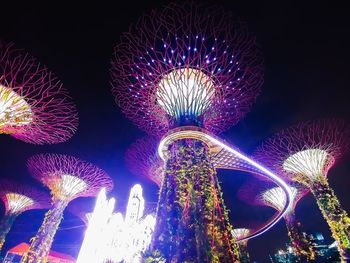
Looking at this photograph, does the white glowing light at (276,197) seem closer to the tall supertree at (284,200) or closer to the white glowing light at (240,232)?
the tall supertree at (284,200)

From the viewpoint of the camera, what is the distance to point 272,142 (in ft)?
54.4

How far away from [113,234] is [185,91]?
43.6 feet

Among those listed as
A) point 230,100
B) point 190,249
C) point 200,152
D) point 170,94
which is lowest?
point 190,249

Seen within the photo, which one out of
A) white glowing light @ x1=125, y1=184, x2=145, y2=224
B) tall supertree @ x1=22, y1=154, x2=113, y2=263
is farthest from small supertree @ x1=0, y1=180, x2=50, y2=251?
white glowing light @ x1=125, y1=184, x2=145, y2=224

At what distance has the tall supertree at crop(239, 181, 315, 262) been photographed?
18.3 m

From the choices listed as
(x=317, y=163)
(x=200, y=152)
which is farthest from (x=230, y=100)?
(x=317, y=163)

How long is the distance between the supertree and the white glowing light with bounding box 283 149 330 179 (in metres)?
14.8

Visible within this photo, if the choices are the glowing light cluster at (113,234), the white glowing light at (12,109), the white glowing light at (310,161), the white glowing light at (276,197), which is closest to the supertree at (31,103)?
the white glowing light at (12,109)

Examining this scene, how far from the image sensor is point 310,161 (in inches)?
644

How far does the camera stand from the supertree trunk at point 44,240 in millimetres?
14523

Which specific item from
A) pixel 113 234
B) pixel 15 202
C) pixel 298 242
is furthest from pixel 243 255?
pixel 15 202

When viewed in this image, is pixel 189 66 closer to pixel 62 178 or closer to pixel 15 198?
pixel 62 178

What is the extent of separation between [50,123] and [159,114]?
6.55 metres

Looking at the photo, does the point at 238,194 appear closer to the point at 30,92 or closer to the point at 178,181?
the point at 178,181
